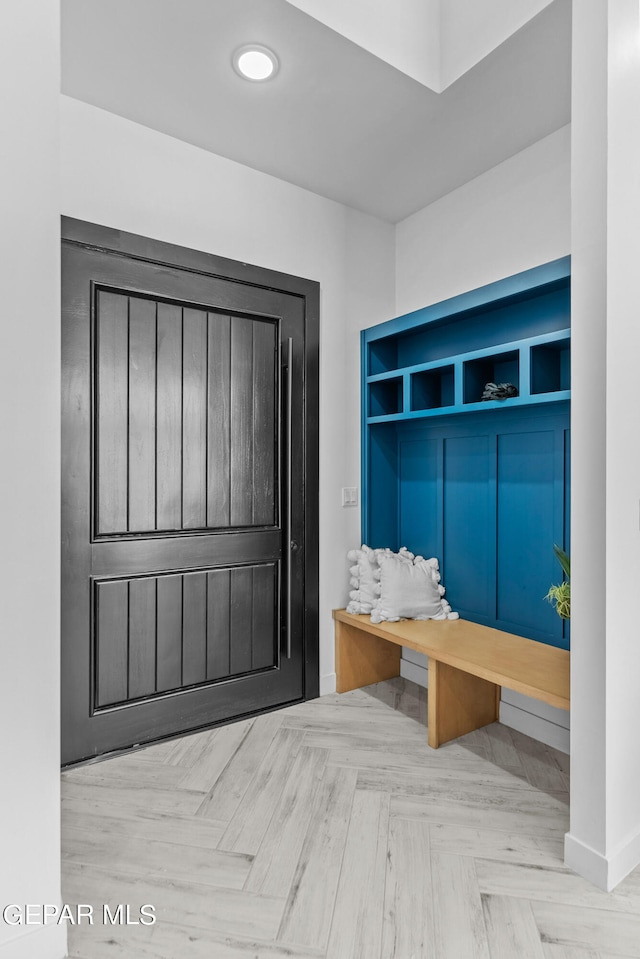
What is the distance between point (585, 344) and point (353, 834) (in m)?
1.67

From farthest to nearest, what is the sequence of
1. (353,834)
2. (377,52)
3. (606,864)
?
1. (377,52)
2. (353,834)
3. (606,864)

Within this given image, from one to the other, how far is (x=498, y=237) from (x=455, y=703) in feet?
7.00

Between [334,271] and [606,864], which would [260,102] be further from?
[606,864]

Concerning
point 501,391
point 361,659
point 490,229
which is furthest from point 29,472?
point 490,229

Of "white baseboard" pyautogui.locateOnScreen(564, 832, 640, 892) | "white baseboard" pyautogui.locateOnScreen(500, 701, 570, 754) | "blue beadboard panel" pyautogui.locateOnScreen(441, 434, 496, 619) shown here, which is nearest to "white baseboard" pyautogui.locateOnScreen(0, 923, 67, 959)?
"white baseboard" pyautogui.locateOnScreen(564, 832, 640, 892)

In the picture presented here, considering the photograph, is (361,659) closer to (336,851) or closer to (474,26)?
(336,851)

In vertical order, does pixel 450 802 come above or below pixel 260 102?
below

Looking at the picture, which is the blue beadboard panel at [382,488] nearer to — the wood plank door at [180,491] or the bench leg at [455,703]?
the wood plank door at [180,491]

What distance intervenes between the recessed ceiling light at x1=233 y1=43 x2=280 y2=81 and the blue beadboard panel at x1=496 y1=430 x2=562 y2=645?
68.1 inches

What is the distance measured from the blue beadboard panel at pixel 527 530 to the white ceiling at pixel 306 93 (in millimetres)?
1298

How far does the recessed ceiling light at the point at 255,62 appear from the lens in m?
1.87

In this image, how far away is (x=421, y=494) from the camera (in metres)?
2.95

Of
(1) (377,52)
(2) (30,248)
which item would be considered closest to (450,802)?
(2) (30,248)

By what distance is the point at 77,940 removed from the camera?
1352 millimetres
